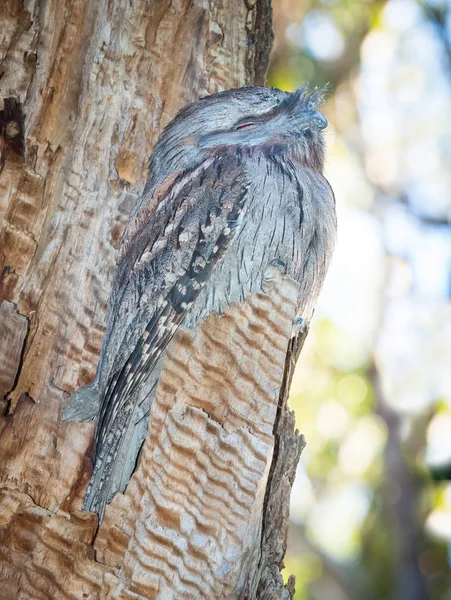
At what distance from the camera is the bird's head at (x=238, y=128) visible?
319 cm

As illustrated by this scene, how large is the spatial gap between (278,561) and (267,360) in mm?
812

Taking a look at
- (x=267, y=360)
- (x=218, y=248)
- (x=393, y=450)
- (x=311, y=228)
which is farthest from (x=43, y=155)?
(x=393, y=450)

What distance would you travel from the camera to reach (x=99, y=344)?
2.98 metres

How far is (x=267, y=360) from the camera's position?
238 cm

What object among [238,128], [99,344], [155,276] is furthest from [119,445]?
[238,128]

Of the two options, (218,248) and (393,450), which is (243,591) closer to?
(218,248)

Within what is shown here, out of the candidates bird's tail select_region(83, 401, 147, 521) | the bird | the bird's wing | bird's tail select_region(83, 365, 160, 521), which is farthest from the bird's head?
bird's tail select_region(83, 401, 147, 521)

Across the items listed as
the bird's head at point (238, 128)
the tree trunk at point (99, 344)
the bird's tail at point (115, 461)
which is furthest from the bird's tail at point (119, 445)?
the bird's head at point (238, 128)

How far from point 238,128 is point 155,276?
2.75 ft

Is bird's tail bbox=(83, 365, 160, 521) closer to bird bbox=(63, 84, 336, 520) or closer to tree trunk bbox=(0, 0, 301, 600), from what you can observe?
bird bbox=(63, 84, 336, 520)

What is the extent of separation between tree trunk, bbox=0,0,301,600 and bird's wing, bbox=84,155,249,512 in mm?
132

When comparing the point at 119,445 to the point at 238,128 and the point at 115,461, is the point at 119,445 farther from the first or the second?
the point at 238,128

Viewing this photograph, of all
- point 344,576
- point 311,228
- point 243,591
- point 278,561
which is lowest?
point 243,591

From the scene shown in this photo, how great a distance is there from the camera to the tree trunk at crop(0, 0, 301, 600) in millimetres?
2221
